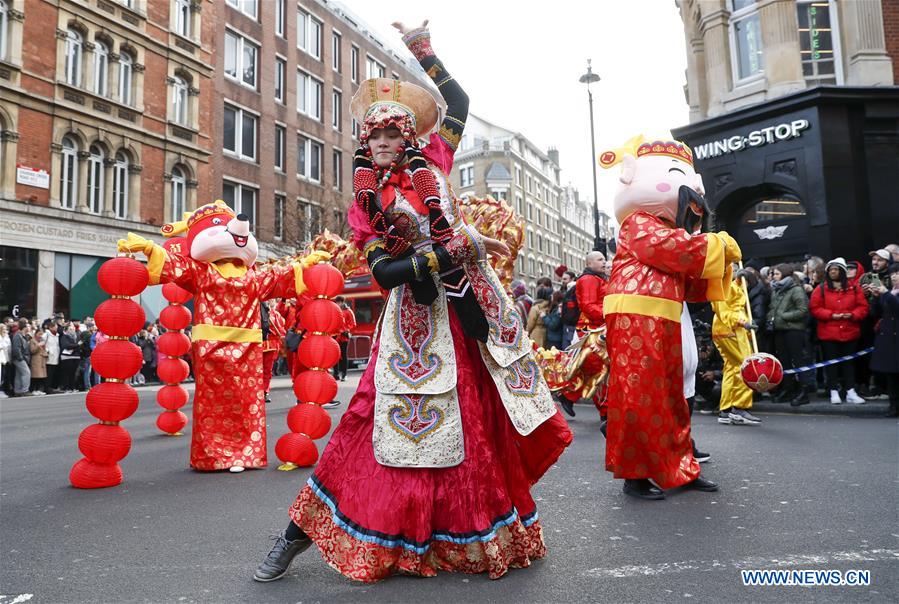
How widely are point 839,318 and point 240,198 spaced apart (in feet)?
81.6

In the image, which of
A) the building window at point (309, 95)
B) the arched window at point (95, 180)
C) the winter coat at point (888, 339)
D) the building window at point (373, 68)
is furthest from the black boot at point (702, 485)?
the building window at point (373, 68)

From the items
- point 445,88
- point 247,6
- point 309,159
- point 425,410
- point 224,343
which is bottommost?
point 425,410

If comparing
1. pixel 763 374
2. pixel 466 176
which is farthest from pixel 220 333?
pixel 466 176

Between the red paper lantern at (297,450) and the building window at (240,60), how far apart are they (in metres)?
26.5

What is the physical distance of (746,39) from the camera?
13.8 m

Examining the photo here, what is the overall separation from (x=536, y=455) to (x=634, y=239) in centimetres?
173

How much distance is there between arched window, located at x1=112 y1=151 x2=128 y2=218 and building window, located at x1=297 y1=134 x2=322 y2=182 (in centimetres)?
→ 1016

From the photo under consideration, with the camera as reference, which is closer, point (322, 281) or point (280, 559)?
point (280, 559)

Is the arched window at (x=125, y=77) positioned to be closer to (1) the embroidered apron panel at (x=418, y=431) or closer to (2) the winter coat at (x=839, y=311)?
(2) the winter coat at (x=839, y=311)

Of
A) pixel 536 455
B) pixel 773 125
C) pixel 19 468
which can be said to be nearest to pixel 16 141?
pixel 19 468

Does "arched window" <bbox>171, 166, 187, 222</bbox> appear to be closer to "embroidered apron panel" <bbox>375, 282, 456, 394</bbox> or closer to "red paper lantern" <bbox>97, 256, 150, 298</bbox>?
"red paper lantern" <bbox>97, 256, 150, 298</bbox>

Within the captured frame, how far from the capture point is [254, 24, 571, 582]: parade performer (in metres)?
2.62

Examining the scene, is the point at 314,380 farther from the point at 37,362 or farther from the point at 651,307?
the point at 37,362

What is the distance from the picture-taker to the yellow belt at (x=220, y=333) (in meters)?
5.39
